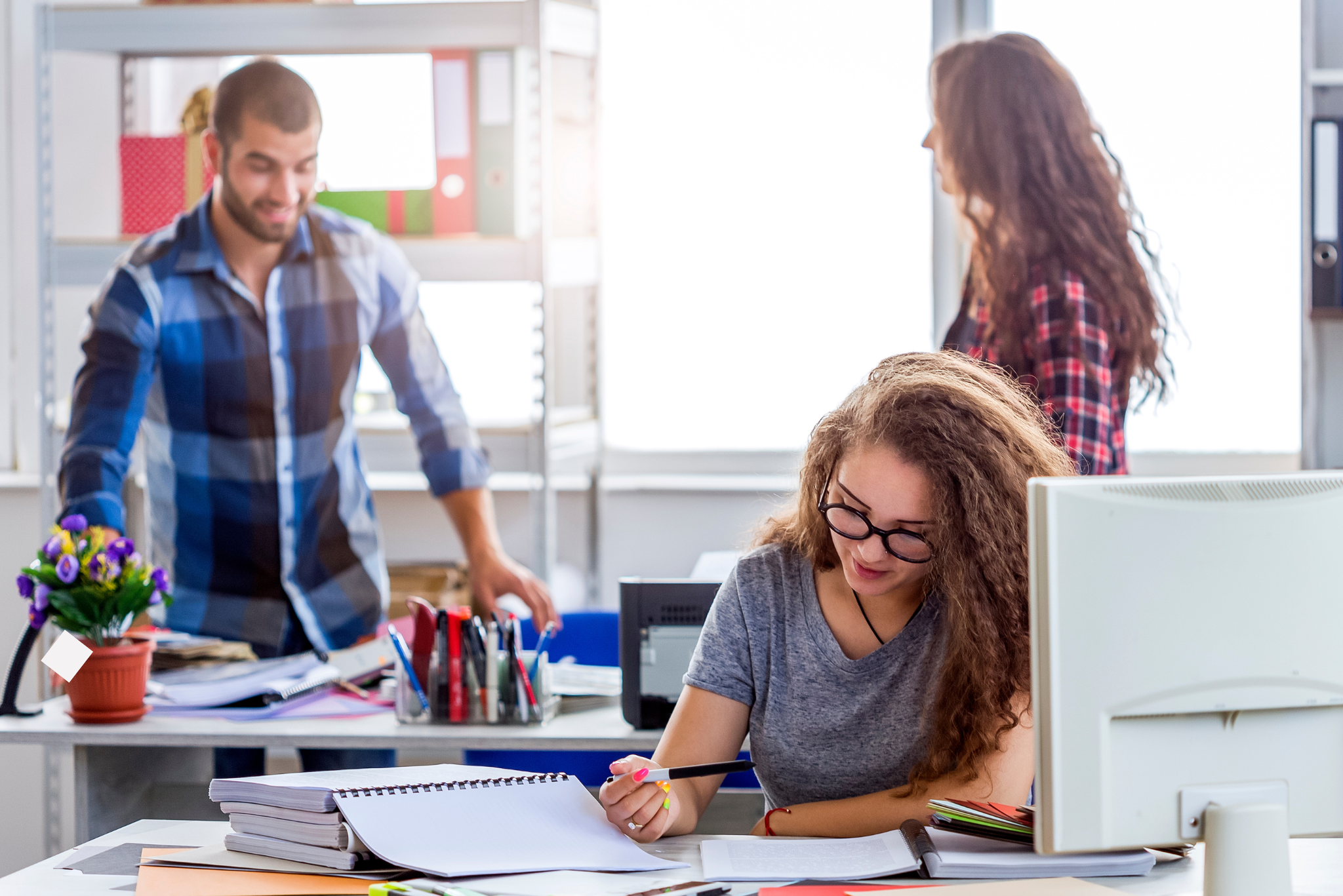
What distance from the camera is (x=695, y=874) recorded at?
3.95ft

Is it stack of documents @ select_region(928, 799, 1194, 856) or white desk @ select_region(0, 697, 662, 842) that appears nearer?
stack of documents @ select_region(928, 799, 1194, 856)

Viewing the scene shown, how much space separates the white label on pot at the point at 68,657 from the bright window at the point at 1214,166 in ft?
7.85

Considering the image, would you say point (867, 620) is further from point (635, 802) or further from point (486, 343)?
point (486, 343)

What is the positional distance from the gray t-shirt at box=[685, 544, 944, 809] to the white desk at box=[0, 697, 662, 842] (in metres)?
0.44

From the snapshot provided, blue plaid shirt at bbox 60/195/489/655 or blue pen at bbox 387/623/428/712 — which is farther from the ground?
blue plaid shirt at bbox 60/195/489/655

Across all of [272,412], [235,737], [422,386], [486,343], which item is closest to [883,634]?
[235,737]

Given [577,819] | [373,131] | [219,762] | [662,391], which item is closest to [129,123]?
[373,131]

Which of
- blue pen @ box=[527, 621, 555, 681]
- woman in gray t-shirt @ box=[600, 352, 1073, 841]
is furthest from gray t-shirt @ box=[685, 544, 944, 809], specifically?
blue pen @ box=[527, 621, 555, 681]

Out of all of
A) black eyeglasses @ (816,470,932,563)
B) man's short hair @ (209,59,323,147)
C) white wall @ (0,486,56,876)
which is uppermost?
man's short hair @ (209,59,323,147)

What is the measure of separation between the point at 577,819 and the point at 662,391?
2.12 m

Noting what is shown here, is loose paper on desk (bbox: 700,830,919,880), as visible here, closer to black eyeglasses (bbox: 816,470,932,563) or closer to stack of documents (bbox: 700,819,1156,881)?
stack of documents (bbox: 700,819,1156,881)

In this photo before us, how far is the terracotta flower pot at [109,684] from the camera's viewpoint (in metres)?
A: 1.88

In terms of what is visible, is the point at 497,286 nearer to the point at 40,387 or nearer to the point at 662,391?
the point at 662,391

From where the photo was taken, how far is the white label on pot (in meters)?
1.80
